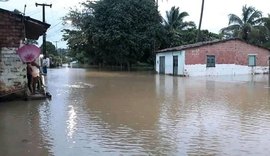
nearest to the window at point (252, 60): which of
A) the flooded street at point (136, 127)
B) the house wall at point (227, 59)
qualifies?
the house wall at point (227, 59)

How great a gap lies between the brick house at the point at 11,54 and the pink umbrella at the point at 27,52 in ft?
1.81

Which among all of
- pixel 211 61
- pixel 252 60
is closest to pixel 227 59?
pixel 211 61

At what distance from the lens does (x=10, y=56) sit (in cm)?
1534

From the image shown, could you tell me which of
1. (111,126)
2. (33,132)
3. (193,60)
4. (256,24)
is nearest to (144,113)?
(111,126)

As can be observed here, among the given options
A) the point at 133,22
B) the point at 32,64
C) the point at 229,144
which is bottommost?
the point at 229,144

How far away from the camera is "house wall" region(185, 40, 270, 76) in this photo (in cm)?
3478

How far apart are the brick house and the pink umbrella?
0.55m

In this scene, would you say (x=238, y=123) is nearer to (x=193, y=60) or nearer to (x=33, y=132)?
(x=33, y=132)

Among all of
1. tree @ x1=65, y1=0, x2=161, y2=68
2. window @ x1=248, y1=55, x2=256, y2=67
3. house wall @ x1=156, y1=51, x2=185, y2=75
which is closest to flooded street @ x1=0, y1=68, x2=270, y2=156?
house wall @ x1=156, y1=51, x2=185, y2=75

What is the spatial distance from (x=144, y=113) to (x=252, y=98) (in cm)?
598

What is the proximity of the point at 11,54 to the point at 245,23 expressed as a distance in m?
39.5

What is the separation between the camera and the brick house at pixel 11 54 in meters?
15.1

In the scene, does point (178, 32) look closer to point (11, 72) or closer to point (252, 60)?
point (252, 60)

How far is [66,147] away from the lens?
7801mm
